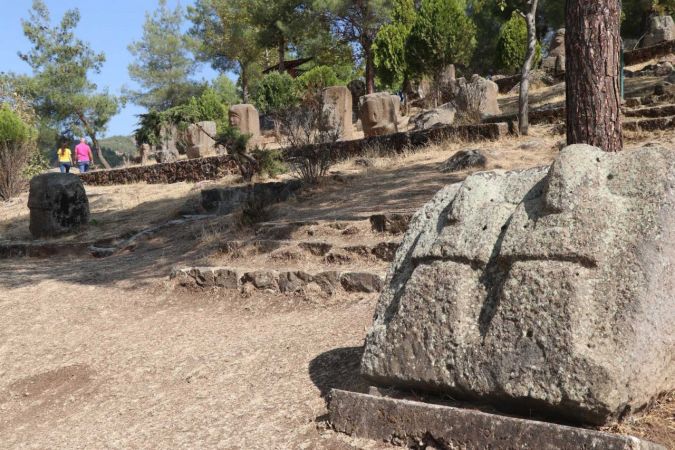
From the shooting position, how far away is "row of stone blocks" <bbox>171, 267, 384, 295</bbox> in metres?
5.04

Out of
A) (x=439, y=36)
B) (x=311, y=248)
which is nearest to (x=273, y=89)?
(x=439, y=36)

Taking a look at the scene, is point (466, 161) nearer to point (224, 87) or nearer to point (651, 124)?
point (651, 124)

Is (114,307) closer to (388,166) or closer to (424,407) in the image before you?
(424,407)

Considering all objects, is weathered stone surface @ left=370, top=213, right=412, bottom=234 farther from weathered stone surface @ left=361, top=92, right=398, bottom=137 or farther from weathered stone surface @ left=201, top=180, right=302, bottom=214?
weathered stone surface @ left=361, top=92, right=398, bottom=137

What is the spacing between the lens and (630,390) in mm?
2111

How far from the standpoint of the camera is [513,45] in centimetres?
2186

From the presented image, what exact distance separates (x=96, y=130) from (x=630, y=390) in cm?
3908

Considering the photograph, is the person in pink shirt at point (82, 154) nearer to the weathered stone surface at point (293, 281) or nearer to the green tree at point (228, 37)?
the green tree at point (228, 37)

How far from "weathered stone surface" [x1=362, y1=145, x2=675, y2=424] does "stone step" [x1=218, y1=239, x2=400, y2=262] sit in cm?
249

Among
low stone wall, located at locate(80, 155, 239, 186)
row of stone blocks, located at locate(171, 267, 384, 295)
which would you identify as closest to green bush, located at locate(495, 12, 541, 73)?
low stone wall, located at locate(80, 155, 239, 186)

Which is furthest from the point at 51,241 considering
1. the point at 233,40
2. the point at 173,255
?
the point at 233,40

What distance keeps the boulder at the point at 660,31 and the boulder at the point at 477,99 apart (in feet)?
27.7

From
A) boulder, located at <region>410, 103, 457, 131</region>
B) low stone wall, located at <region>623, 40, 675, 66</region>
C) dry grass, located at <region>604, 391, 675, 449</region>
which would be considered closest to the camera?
dry grass, located at <region>604, 391, 675, 449</region>

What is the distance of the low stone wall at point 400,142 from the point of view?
11164 mm
